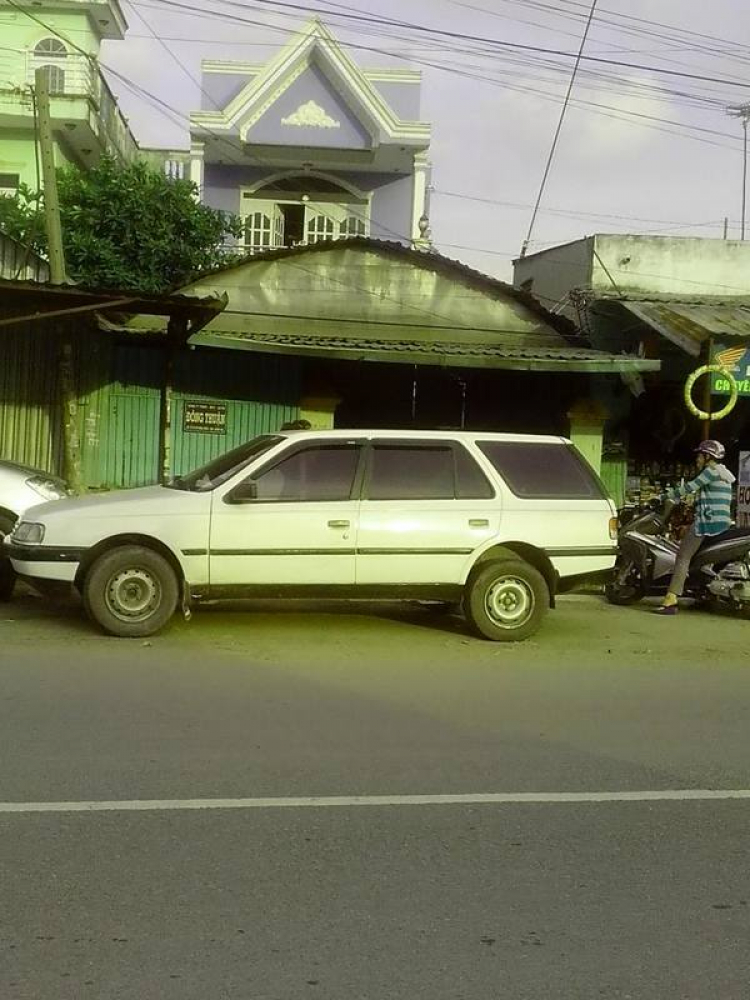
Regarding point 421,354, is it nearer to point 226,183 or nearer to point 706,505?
point 706,505

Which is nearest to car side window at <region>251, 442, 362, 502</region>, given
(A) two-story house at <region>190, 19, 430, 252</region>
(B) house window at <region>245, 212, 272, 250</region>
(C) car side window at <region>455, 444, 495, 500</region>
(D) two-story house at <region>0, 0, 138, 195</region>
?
(C) car side window at <region>455, 444, 495, 500</region>

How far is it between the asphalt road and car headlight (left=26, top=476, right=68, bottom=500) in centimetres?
217

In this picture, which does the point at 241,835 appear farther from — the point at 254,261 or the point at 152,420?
the point at 254,261

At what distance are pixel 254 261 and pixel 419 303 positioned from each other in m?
2.47

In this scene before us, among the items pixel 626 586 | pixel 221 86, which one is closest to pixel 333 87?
pixel 221 86

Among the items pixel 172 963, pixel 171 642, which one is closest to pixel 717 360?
pixel 171 642

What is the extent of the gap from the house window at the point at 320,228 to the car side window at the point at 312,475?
18.7 m

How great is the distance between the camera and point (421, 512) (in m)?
9.71

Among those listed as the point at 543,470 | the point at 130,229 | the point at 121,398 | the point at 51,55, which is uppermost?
the point at 51,55

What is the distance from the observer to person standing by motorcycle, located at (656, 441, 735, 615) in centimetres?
1146

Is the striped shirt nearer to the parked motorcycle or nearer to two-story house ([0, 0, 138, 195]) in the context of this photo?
the parked motorcycle

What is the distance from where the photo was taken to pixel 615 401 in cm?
1661

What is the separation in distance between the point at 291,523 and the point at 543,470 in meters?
2.21

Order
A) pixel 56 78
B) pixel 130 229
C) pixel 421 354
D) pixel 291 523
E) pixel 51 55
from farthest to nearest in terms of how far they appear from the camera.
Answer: pixel 51 55 → pixel 56 78 → pixel 130 229 → pixel 421 354 → pixel 291 523
